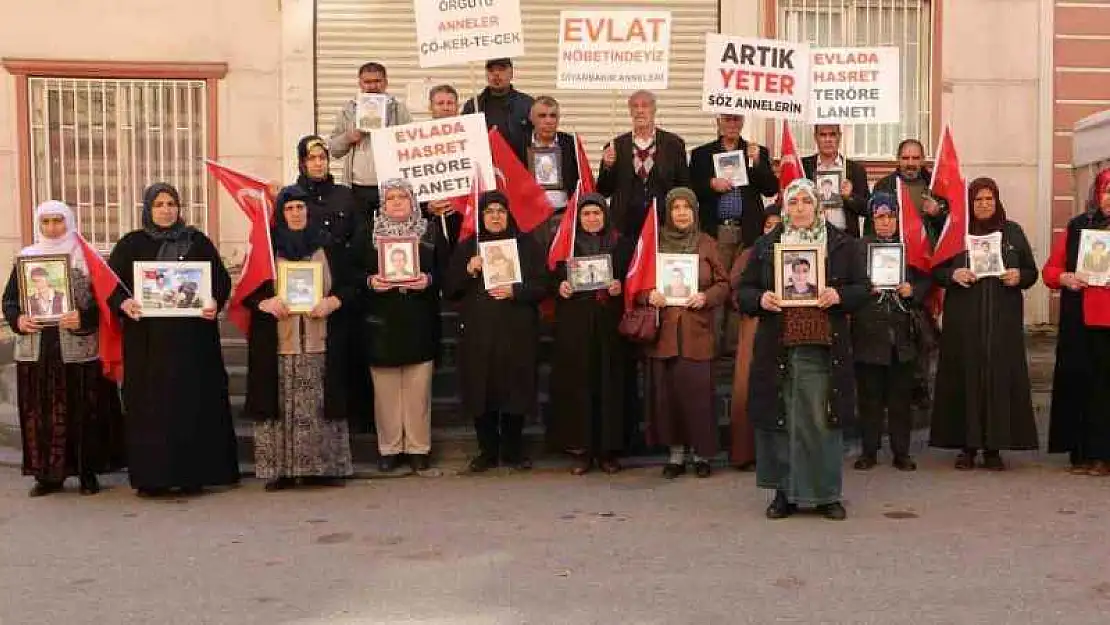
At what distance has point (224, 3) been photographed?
1407cm

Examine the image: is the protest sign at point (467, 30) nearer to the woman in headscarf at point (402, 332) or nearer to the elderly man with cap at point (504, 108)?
the elderly man with cap at point (504, 108)

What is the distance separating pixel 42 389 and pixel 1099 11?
1144 cm

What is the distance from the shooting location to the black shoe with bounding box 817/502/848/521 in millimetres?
7430


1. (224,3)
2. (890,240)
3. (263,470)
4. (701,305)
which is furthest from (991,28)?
(263,470)

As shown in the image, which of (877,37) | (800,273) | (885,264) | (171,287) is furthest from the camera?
(877,37)

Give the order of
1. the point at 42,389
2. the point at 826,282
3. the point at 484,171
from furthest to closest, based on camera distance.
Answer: the point at 484,171
the point at 42,389
the point at 826,282

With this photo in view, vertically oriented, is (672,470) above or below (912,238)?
below

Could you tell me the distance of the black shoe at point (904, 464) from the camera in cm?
898

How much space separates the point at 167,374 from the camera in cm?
833

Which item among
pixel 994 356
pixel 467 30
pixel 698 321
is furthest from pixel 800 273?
pixel 467 30

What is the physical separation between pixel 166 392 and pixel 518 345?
90.5 inches

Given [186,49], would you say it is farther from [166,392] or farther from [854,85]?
[854,85]

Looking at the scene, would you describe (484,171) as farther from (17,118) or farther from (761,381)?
(17,118)

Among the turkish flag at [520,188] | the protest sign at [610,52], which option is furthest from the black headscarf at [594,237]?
the protest sign at [610,52]
